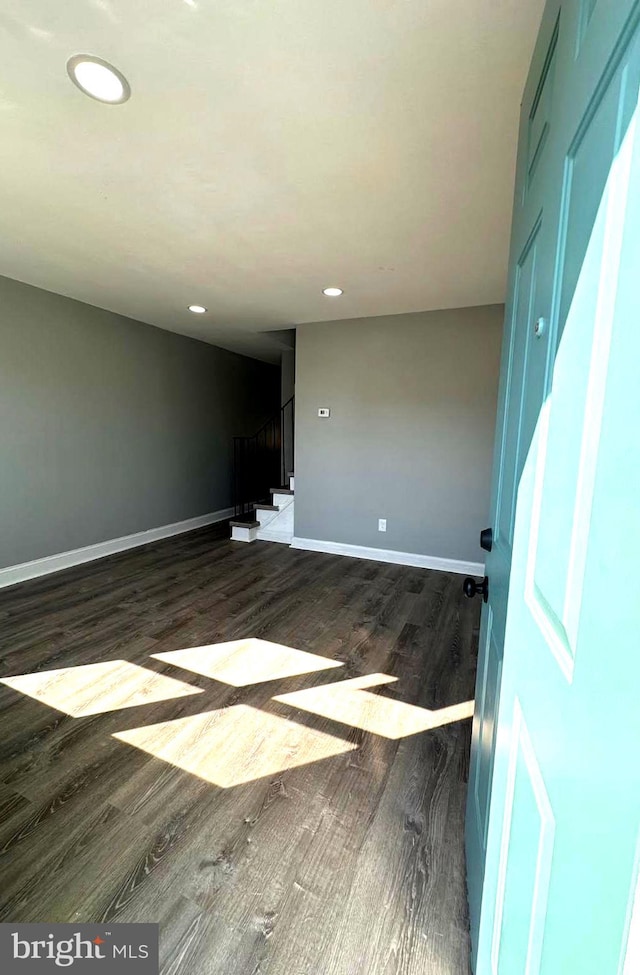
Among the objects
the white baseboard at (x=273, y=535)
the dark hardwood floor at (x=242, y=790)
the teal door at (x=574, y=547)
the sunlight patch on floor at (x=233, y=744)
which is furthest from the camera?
A: the white baseboard at (x=273, y=535)

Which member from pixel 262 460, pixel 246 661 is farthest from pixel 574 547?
pixel 262 460

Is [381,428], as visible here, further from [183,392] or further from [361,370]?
[183,392]

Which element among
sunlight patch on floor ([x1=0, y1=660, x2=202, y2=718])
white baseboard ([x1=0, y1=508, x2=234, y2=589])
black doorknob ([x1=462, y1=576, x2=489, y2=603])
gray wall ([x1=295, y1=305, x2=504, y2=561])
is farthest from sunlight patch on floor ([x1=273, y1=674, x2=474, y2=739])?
white baseboard ([x1=0, y1=508, x2=234, y2=589])

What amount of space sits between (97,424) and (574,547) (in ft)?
15.1

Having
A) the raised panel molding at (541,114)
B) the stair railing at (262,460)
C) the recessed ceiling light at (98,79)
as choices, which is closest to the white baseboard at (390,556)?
the stair railing at (262,460)

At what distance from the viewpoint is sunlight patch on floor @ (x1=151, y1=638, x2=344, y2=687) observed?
2.29 metres

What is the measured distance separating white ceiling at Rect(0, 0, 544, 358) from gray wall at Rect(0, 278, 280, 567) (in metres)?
0.75

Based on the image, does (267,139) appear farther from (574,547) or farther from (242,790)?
(242,790)

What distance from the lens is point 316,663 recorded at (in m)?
A: 2.44

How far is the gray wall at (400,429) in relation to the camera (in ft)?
12.9

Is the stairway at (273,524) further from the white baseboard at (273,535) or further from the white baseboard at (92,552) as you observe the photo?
the white baseboard at (92,552)

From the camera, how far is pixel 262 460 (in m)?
6.97

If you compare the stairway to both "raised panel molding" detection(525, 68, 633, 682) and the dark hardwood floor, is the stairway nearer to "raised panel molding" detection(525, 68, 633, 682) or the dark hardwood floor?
the dark hardwood floor

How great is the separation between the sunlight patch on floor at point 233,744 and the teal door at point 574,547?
3.01ft
